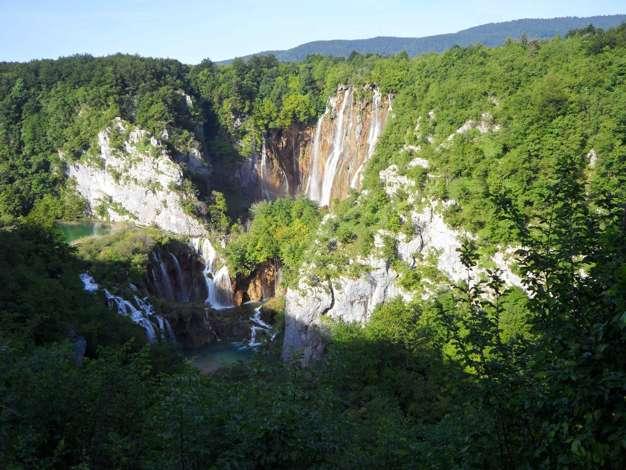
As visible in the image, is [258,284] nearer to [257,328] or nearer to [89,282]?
[257,328]

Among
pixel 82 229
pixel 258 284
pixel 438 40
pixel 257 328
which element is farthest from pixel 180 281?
pixel 438 40

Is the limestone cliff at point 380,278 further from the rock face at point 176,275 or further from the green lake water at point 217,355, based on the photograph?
the rock face at point 176,275

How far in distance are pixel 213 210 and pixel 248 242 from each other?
30.6ft

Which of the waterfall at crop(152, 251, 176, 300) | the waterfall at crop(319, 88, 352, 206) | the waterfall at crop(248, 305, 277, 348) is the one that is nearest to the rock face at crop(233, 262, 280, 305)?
the waterfall at crop(248, 305, 277, 348)

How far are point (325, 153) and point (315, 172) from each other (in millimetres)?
2259

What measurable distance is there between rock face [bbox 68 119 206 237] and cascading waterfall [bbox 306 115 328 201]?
10241mm

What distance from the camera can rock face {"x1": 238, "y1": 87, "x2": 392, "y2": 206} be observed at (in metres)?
41.3

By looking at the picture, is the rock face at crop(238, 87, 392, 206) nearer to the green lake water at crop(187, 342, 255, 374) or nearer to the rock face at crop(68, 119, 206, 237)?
the rock face at crop(68, 119, 206, 237)

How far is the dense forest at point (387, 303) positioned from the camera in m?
4.89

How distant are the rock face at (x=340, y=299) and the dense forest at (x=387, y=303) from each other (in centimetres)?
60

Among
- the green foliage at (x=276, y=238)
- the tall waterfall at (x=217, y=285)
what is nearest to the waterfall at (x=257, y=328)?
the tall waterfall at (x=217, y=285)

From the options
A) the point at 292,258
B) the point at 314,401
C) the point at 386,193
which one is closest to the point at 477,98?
the point at 386,193

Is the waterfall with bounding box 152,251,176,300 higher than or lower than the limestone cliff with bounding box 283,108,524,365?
lower

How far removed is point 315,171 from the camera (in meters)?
48.7
